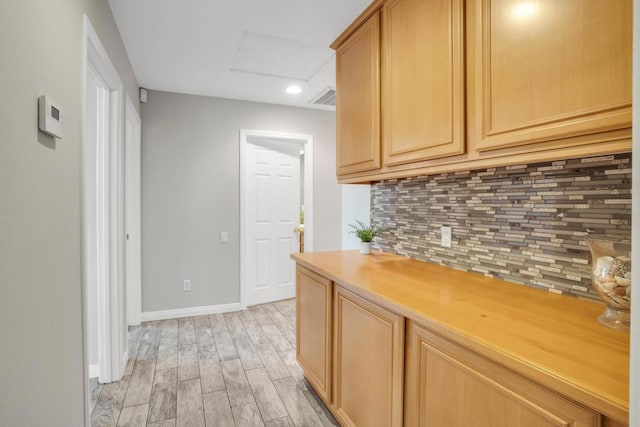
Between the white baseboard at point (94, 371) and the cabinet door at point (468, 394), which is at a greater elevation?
the cabinet door at point (468, 394)

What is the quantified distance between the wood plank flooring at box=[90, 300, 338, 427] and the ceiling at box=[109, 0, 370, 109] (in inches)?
95.5

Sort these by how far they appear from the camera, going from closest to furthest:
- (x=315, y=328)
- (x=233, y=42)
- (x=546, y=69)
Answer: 1. (x=546, y=69)
2. (x=315, y=328)
3. (x=233, y=42)

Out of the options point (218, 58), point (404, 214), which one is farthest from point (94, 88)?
point (404, 214)

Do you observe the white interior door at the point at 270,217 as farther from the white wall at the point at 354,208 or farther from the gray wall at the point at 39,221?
the gray wall at the point at 39,221

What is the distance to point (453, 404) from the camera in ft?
3.22

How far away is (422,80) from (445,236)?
0.83 metres

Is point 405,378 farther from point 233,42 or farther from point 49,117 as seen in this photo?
point 233,42

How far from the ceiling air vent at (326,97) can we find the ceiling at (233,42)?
3.0 inches

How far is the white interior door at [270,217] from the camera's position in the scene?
12.9ft

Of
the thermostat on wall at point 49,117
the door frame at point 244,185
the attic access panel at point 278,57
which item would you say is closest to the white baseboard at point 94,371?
the door frame at point 244,185

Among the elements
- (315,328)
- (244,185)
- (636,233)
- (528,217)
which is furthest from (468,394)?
(244,185)

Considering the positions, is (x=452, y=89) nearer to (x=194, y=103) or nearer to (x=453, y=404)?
(x=453, y=404)

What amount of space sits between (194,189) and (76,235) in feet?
7.30

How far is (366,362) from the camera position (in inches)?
56.0
